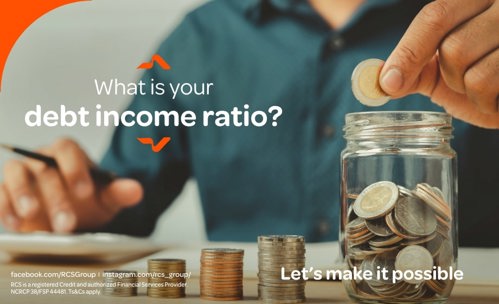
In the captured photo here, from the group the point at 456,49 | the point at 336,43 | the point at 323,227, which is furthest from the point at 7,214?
the point at 456,49

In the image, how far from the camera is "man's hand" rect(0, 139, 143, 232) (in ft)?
4.89

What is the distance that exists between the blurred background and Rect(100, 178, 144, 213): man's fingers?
0.26ft

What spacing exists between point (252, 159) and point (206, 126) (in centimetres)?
23

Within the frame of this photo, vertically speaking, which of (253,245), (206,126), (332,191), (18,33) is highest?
Result: (18,33)

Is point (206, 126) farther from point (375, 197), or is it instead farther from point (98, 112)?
point (375, 197)

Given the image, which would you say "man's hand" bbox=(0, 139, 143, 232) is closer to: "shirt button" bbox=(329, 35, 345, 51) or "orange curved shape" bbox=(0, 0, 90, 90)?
"orange curved shape" bbox=(0, 0, 90, 90)

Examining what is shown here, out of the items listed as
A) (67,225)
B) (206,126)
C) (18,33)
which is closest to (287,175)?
(206,126)

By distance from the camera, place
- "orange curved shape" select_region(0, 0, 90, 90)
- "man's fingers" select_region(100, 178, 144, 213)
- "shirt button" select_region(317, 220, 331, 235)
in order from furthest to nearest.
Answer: "shirt button" select_region(317, 220, 331, 235) → "man's fingers" select_region(100, 178, 144, 213) → "orange curved shape" select_region(0, 0, 90, 90)

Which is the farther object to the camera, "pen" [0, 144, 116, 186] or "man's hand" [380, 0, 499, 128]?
"pen" [0, 144, 116, 186]

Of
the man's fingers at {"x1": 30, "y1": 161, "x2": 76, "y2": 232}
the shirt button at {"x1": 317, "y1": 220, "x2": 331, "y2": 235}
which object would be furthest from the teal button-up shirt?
the man's fingers at {"x1": 30, "y1": 161, "x2": 76, "y2": 232}

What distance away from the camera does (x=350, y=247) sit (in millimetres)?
1031

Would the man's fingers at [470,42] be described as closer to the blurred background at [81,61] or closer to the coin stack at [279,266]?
the coin stack at [279,266]

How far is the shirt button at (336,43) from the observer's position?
1731mm

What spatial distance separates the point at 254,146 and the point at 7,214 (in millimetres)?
563
